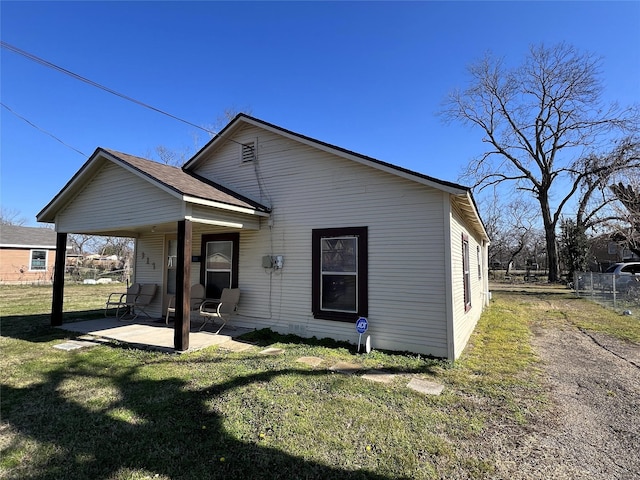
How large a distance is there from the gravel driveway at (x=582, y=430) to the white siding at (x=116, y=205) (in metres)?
6.02

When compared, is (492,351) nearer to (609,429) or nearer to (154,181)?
(609,429)

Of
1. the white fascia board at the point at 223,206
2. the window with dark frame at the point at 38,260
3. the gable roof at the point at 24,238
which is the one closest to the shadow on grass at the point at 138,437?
the white fascia board at the point at 223,206

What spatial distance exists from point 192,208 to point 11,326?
6.66m

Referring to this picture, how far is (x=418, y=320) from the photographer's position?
591 cm

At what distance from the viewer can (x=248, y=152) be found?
331 inches

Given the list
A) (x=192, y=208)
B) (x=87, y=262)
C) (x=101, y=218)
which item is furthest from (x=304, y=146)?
(x=87, y=262)

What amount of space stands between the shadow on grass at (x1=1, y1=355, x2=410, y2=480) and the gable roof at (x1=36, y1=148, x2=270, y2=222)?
328 centimetres

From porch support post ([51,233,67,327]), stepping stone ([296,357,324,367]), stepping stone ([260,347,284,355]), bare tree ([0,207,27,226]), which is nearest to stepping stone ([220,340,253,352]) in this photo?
stepping stone ([260,347,284,355])

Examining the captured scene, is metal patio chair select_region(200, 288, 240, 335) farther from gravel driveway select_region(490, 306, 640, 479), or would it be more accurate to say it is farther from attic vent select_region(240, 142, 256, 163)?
gravel driveway select_region(490, 306, 640, 479)

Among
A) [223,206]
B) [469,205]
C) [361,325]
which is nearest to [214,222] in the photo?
[223,206]

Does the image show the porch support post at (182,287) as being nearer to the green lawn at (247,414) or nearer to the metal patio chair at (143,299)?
the green lawn at (247,414)

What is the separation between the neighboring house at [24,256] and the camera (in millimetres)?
23609

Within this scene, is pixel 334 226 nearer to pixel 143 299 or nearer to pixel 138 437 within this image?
pixel 138 437

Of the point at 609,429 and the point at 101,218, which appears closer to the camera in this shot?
the point at 609,429
